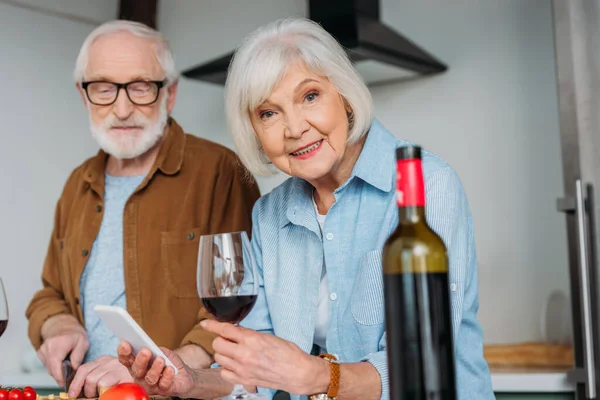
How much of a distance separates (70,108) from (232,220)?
2.15 m

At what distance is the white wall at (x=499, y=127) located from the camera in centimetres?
319

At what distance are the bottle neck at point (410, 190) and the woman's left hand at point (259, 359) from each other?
14.6 inches

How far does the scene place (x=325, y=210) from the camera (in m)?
1.67

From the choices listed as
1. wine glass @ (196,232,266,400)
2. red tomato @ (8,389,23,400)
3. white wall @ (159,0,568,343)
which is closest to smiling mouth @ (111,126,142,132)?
red tomato @ (8,389,23,400)

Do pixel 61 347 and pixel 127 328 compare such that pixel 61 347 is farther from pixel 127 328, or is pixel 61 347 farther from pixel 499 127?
pixel 499 127

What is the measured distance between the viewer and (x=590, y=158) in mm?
2348

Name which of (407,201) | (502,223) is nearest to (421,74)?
(502,223)

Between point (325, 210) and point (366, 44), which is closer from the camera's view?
point (325, 210)

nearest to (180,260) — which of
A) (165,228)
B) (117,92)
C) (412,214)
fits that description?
(165,228)

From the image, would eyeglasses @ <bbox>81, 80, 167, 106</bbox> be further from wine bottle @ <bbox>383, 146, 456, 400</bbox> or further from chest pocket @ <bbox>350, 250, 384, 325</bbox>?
wine bottle @ <bbox>383, 146, 456, 400</bbox>

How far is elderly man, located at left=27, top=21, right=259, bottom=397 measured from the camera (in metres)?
2.13

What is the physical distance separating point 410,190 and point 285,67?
0.82m

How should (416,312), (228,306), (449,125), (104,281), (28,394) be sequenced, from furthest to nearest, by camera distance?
(449,125)
(104,281)
(28,394)
(228,306)
(416,312)

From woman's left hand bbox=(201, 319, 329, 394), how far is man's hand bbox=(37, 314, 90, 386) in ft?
3.20
